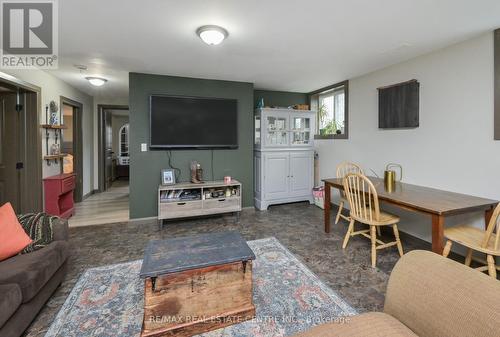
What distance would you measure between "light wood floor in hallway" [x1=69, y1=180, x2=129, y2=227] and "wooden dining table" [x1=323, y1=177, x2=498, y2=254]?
3896mm

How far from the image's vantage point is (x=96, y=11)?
6.68 feet

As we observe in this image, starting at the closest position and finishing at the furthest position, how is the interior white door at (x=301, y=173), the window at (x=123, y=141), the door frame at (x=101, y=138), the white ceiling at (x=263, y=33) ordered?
1. the white ceiling at (x=263, y=33)
2. the interior white door at (x=301, y=173)
3. the door frame at (x=101, y=138)
4. the window at (x=123, y=141)

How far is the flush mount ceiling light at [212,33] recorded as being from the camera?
2299mm

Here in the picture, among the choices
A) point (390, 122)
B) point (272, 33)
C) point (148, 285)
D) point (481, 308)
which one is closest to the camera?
point (481, 308)

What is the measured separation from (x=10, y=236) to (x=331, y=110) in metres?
4.84

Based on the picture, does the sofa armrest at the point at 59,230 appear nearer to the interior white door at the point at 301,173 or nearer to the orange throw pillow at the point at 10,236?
the orange throw pillow at the point at 10,236

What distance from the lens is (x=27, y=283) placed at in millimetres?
1556

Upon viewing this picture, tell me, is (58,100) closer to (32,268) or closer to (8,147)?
(8,147)

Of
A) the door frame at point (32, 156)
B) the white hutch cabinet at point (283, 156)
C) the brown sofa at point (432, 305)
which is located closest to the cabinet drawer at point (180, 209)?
the white hutch cabinet at point (283, 156)

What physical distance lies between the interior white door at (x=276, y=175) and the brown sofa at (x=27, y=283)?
3.15 meters

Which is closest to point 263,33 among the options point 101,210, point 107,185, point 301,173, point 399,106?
point 399,106

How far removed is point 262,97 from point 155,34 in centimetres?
285

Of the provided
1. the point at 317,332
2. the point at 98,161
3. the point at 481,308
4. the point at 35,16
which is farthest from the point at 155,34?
the point at 98,161

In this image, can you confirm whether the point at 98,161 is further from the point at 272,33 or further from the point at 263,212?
the point at 272,33
